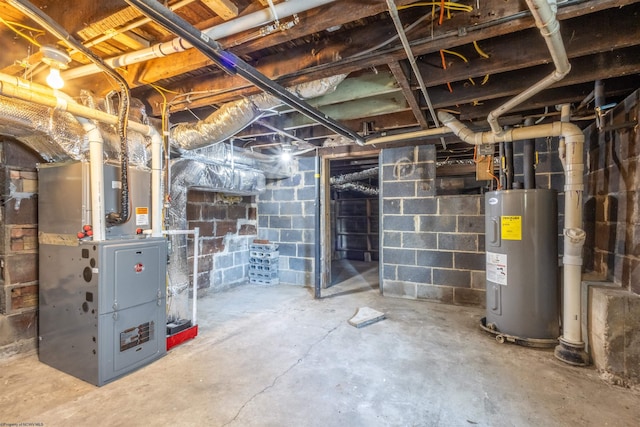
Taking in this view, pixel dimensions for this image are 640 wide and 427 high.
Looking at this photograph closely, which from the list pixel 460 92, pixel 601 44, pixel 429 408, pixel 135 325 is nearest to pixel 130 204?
pixel 135 325

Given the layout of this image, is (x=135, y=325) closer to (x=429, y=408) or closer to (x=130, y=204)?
(x=130, y=204)

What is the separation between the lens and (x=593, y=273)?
2600 millimetres

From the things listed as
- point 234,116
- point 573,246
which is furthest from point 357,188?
point 573,246

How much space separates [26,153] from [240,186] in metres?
2.06

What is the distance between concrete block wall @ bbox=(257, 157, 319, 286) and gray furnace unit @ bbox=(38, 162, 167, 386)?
8.09ft

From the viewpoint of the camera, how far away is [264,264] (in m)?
4.68

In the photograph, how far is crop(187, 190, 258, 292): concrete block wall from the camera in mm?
4047

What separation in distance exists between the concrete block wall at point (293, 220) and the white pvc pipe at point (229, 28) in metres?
2.90

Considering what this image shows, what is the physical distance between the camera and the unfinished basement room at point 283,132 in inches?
64.0

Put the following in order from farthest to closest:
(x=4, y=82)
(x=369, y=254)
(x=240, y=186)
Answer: (x=369, y=254), (x=240, y=186), (x=4, y=82)

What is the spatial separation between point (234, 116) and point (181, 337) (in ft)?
6.12

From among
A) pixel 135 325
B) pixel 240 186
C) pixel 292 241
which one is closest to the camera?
pixel 135 325

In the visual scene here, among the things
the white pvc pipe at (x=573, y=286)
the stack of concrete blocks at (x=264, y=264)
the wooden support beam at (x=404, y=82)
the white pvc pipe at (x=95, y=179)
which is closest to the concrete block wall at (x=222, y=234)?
the stack of concrete blocks at (x=264, y=264)

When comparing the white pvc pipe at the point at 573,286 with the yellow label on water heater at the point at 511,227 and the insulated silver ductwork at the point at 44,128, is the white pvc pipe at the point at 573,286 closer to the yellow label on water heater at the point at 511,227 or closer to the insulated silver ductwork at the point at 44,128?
the yellow label on water heater at the point at 511,227
